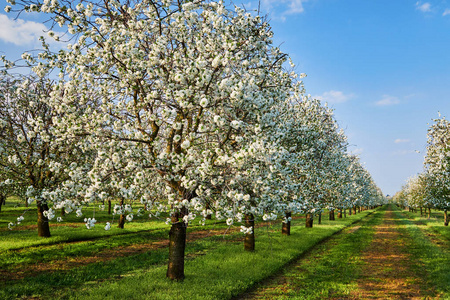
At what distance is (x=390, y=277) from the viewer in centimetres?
1602

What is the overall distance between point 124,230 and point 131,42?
970 inches

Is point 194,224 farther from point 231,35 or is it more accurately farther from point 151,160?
point 231,35

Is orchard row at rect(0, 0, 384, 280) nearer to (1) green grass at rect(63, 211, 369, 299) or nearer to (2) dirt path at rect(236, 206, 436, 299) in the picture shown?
(1) green grass at rect(63, 211, 369, 299)

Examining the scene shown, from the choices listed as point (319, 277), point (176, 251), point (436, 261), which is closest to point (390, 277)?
point (319, 277)

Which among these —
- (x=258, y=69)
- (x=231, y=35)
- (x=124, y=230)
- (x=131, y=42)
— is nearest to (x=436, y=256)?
(x=258, y=69)

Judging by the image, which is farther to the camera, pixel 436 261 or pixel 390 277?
pixel 436 261

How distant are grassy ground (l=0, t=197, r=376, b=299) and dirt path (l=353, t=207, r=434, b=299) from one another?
4695 mm

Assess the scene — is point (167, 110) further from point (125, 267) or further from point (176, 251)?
point (125, 267)

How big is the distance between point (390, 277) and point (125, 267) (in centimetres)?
1566

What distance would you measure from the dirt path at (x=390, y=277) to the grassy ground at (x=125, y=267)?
469 cm

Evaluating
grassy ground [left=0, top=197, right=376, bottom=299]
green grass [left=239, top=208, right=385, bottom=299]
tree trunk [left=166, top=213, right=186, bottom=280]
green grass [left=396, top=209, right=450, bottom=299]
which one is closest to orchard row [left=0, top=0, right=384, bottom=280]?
tree trunk [left=166, top=213, right=186, bottom=280]

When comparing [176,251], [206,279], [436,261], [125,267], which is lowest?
[436,261]

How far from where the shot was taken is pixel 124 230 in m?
30.2

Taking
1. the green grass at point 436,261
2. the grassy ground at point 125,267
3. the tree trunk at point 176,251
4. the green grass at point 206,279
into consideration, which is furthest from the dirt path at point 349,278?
the tree trunk at point 176,251
